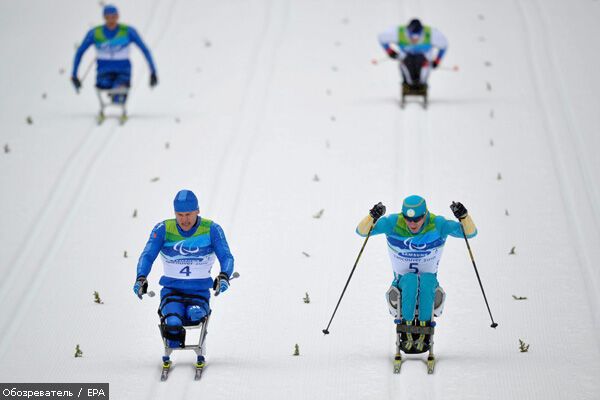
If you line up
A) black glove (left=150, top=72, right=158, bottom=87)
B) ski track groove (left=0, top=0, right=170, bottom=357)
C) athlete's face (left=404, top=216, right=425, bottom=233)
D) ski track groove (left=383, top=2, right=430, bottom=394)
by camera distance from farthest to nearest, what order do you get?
1. black glove (left=150, top=72, right=158, bottom=87)
2. ski track groove (left=383, top=2, right=430, bottom=394)
3. ski track groove (left=0, top=0, right=170, bottom=357)
4. athlete's face (left=404, top=216, right=425, bottom=233)

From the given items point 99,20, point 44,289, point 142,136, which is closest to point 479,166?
point 142,136

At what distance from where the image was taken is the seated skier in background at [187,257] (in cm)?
814

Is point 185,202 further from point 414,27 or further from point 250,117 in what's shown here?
point 414,27

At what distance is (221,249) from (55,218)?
140 inches

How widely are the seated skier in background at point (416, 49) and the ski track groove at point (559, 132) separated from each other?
1.43m

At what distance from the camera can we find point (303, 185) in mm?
12031

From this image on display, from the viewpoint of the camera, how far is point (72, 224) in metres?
11.2

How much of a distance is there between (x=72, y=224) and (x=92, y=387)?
331 cm

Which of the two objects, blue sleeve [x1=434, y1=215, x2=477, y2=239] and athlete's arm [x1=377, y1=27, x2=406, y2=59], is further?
athlete's arm [x1=377, y1=27, x2=406, y2=59]

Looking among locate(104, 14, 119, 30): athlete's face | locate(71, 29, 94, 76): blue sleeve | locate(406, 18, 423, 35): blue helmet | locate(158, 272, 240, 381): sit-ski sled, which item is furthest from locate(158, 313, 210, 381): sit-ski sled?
locate(406, 18, 423, 35): blue helmet

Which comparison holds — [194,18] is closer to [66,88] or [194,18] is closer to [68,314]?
[66,88]

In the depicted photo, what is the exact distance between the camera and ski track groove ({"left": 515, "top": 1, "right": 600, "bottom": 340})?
9826mm

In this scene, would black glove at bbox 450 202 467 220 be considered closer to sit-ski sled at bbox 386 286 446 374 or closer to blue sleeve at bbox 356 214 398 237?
blue sleeve at bbox 356 214 398 237

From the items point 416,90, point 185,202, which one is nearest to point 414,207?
point 185,202
